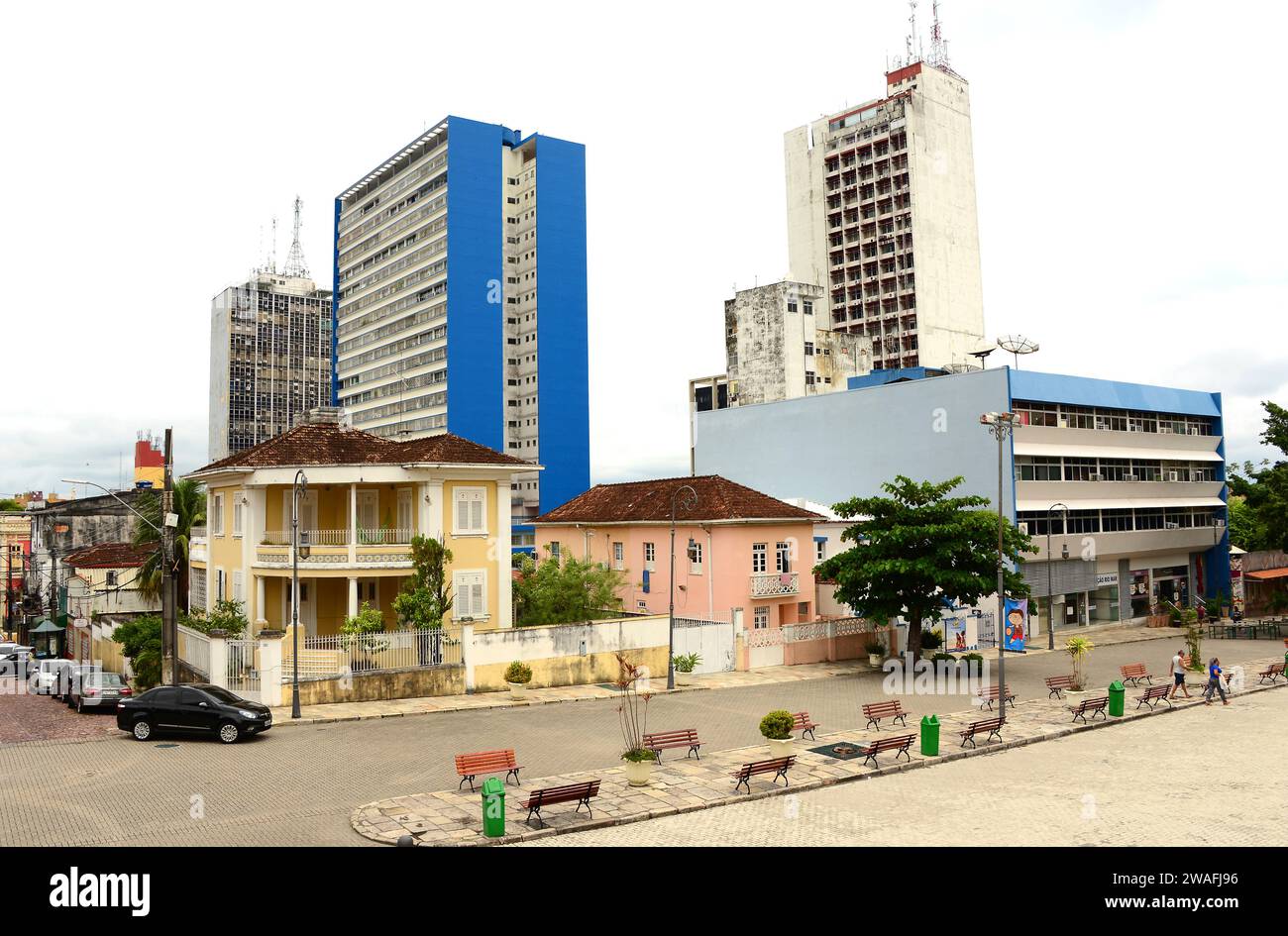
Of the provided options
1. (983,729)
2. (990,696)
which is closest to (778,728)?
(983,729)

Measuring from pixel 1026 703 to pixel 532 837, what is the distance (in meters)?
20.8

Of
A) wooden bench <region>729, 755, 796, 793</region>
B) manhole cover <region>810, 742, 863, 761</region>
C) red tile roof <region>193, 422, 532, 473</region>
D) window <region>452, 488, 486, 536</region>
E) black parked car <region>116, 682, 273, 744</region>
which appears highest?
red tile roof <region>193, 422, 532, 473</region>

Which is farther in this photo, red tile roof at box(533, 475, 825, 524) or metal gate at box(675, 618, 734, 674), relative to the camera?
red tile roof at box(533, 475, 825, 524)

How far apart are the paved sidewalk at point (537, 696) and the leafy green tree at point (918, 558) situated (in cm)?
344

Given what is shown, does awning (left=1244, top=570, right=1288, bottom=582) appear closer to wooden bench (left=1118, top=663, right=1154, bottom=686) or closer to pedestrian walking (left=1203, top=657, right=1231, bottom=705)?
wooden bench (left=1118, top=663, right=1154, bottom=686)

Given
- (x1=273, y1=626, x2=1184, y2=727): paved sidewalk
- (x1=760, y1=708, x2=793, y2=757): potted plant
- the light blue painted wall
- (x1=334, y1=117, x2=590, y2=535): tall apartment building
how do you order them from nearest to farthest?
(x1=760, y1=708, x2=793, y2=757): potted plant, (x1=273, y1=626, x2=1184, y2=727): paved sidewalk, the light blue painted wall, (x1=334, y1=117, x2=590, y2=535): tall apartment building

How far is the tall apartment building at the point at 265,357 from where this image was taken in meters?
130

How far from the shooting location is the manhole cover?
879 inches

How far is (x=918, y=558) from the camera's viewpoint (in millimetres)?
35625

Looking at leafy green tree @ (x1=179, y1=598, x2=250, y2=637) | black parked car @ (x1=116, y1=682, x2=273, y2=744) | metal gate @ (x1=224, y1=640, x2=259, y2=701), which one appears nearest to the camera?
black parked car @ (x1=116, y1=682, x2=273, y2=744)

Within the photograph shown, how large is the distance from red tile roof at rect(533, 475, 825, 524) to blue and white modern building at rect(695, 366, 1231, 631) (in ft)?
33.1

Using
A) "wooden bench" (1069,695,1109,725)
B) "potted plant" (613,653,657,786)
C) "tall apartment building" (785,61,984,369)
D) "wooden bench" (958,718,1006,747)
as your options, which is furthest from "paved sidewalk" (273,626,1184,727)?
"tall apartment building" (785,61,984,369)

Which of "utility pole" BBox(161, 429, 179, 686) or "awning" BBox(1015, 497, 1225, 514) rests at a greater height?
"awning" BBox(1015, 497, 1225, 514)
